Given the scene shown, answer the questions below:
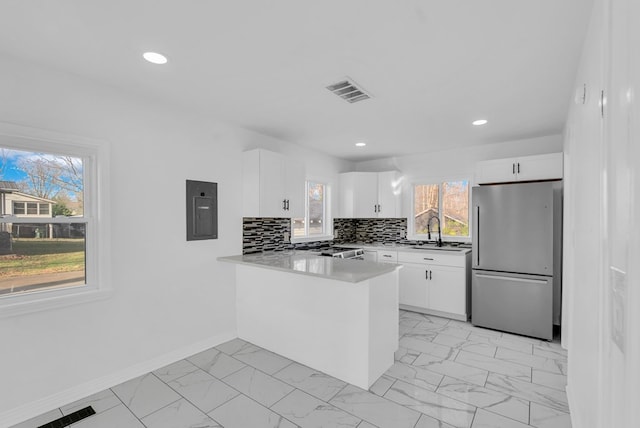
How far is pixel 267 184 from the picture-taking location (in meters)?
3.46

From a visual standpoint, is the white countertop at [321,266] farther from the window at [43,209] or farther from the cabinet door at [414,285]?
the cabinet door at [414,285]

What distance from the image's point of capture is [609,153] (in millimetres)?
1084

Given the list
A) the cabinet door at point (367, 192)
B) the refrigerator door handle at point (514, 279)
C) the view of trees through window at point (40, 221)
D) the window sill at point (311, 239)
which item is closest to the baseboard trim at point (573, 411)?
the refrigerator door handle at point (514, 279)

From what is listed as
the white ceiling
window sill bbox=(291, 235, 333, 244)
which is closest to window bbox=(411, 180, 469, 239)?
window sill bbox=(291, 235, 333, 244)

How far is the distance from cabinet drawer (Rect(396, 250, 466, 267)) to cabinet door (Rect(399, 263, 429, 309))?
83 mm

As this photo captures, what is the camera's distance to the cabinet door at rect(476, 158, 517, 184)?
12.5ft

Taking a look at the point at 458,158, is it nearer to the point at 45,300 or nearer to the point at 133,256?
the point at 133,256

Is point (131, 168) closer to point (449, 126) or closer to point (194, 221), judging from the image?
point (194, 221)

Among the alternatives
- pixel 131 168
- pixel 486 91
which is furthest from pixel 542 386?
pixel 131 168

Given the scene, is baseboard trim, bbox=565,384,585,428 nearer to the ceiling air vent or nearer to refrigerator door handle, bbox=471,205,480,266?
refrigerator door handle, bbox=471,205,480,266

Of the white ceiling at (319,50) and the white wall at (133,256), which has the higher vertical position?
the white ceiling at (319,50)

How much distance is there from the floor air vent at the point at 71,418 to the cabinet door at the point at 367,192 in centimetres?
401

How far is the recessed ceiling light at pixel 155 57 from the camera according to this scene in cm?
200

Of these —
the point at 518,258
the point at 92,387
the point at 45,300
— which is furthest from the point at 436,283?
the point at 45,300
